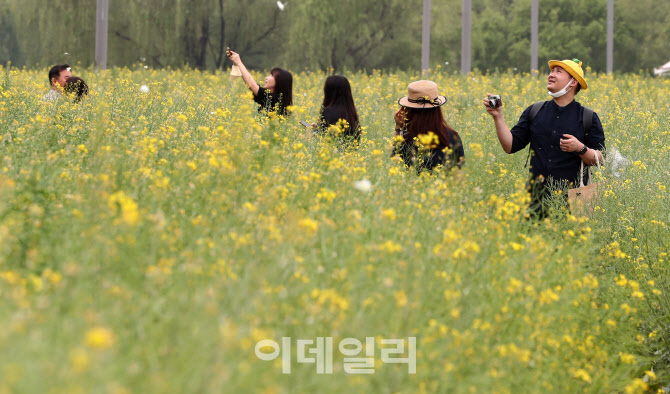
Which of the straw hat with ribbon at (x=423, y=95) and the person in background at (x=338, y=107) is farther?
the person in background at (x=338, y=107)

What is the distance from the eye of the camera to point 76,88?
27.4 feet

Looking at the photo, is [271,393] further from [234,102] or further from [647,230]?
[234,102]

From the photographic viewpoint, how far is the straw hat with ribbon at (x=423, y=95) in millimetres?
5918

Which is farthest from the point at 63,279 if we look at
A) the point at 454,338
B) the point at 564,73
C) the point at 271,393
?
the point at 564,73

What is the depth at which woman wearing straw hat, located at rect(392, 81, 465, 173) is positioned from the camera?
591 cm

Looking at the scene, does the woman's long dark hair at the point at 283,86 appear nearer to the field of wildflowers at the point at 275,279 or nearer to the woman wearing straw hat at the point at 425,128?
the field of wildflowers at the point at 275,279

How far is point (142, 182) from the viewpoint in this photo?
14.0 feet

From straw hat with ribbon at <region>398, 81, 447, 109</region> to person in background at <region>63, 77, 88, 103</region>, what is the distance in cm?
380

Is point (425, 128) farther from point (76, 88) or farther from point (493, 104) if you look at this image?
point (76, 88)

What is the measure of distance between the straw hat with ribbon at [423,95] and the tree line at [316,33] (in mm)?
8963

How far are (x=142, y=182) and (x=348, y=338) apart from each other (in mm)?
1804

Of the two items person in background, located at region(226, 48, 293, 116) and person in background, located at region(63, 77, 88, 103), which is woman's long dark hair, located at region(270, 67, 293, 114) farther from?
person in background, located at region(63, 77, 88, 103)

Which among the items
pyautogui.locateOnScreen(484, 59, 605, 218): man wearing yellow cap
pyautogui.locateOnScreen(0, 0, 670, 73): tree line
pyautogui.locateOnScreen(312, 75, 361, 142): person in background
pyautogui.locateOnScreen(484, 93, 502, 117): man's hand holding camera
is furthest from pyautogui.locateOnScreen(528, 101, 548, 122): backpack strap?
pyautogui.locateOnScreen(0, 0, 670, 73): tree line

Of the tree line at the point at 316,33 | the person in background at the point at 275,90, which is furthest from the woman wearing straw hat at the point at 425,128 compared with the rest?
the tree line at the point at 316,33
